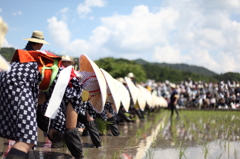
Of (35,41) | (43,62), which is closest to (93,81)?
(43,62)

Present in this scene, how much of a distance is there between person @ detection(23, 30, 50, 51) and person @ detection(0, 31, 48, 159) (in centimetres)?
116

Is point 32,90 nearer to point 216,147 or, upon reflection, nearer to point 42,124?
point 42,124

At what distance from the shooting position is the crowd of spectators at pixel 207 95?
25.9m

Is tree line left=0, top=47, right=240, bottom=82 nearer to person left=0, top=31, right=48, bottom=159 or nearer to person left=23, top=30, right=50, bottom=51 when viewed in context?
person left=23, top=30, right=50, bottom=51

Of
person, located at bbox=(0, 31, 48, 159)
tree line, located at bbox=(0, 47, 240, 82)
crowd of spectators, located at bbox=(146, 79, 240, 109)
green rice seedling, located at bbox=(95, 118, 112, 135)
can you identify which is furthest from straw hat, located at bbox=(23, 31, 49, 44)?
crowd of spectators, located at bbox=(146, 79, 240, 109)

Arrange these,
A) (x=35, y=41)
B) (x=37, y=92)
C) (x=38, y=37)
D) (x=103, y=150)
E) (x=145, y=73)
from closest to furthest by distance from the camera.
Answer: (x=37, y=92), (x=35, y=41), (x=38, y=37), (x=103, y=150), (x=145, y=73)

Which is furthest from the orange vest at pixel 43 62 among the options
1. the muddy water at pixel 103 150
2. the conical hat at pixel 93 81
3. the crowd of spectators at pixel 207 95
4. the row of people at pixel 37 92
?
the crowd of spectators at pixel 207 95

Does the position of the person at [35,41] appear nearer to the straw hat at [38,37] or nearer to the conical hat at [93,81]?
the straw hat at [38,37]

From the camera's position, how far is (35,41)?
4.66 meters

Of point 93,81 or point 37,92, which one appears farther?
point 93,81

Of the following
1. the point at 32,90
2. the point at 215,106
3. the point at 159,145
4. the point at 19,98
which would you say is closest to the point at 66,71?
the point at 32,90

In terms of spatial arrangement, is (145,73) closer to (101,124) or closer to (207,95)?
(207,95)

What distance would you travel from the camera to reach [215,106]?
2697cm

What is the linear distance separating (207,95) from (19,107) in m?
26.5
